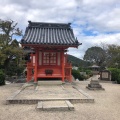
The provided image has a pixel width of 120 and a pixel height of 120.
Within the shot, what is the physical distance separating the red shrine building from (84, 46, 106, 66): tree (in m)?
30.9

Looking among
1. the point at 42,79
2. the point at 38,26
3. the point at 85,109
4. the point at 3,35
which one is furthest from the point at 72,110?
the point at 3,35

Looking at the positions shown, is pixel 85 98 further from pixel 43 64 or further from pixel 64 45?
pixel 43 64

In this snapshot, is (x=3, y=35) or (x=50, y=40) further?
(x=3, y=35)

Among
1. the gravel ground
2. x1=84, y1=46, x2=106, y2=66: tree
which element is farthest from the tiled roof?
x1=84, y1=46, x2=106, y2=66: tree

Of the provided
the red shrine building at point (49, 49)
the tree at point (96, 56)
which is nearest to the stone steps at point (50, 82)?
the red shrine building at point (49, 49)

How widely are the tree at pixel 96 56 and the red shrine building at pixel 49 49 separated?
30.9 meters

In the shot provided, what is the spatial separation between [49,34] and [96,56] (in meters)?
35.7

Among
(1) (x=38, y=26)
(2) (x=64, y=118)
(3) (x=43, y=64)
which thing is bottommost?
(2) (x=64, y=118)

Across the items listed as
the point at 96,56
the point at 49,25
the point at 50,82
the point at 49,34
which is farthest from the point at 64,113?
the point at 96,56

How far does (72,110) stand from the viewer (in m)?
7.62

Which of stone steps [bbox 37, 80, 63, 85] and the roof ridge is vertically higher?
the roof ridge

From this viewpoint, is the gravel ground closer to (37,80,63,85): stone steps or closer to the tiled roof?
(37,80,63,85): stone steps

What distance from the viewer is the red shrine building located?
1501cm

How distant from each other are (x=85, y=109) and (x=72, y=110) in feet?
1.90
